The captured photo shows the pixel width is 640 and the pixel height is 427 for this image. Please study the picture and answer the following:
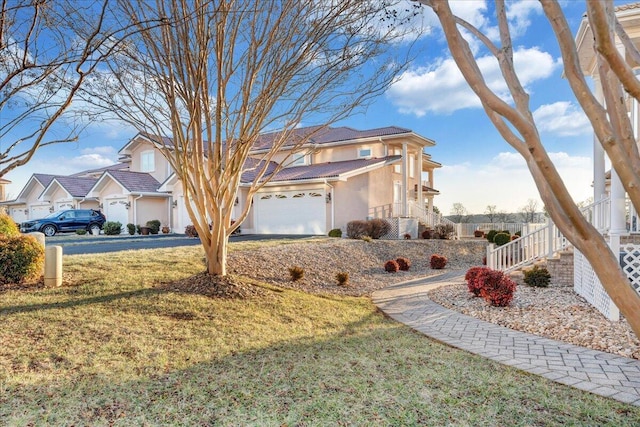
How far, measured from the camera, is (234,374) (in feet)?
14.9

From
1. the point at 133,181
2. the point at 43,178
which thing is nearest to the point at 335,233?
the point at 133,181

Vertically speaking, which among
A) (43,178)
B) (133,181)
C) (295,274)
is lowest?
(295,274)

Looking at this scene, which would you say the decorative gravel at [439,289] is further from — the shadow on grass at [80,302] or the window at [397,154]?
the window at [397,154]

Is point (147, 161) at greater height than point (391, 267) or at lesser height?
greater

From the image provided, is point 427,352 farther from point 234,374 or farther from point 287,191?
point 287,191

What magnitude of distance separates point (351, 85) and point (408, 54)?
1353 mm

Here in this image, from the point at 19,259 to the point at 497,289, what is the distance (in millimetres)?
9310

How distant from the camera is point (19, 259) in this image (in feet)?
25.0

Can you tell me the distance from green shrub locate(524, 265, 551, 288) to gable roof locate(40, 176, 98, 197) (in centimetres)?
2743

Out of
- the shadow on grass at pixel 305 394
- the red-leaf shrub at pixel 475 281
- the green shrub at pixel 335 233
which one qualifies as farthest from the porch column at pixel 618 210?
the green shrub at pixel 335 233

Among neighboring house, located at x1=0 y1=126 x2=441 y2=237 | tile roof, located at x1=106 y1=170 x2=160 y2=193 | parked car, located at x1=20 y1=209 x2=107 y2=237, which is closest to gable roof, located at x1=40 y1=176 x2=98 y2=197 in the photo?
neighboring house, located at x1=0 y1=126 x2=441 y2=237

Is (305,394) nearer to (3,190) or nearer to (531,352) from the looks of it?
(531,352)

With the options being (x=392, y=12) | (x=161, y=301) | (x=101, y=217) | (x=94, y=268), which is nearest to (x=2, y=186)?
(x=101, y=217)

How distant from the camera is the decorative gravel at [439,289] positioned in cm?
635
